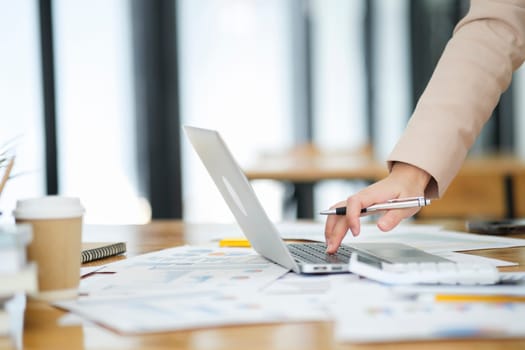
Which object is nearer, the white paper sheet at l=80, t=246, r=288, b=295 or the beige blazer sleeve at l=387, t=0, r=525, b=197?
the white paper sheet at l=80, t=246, r=288, b=295

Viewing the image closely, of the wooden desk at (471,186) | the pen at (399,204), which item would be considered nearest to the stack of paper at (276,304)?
the pen at (399,204)

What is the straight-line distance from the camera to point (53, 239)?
78 centimetres

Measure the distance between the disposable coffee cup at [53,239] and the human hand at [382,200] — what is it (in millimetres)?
427

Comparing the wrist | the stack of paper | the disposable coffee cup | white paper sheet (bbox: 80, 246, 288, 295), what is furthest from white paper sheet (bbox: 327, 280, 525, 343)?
the wrist

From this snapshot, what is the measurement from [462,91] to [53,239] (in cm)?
77

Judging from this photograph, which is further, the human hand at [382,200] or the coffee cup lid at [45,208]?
the human hand at [382,200]

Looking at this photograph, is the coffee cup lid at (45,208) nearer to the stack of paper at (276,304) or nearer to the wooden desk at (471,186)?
the stack of paper at (276,304)

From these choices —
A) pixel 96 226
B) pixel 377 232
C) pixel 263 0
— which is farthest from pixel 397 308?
pixel 263 0

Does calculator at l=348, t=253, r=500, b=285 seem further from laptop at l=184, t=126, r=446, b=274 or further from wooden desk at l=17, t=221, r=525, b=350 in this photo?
wooden desk at l=17, t=221, r=525, b=350

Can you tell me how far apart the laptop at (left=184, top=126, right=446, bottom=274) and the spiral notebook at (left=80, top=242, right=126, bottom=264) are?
216 mm

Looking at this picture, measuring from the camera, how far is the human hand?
3.53 feet

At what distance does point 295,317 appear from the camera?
2.27ft

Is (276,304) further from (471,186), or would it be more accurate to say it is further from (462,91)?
(471,186)

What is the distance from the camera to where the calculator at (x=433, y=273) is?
809 mm
